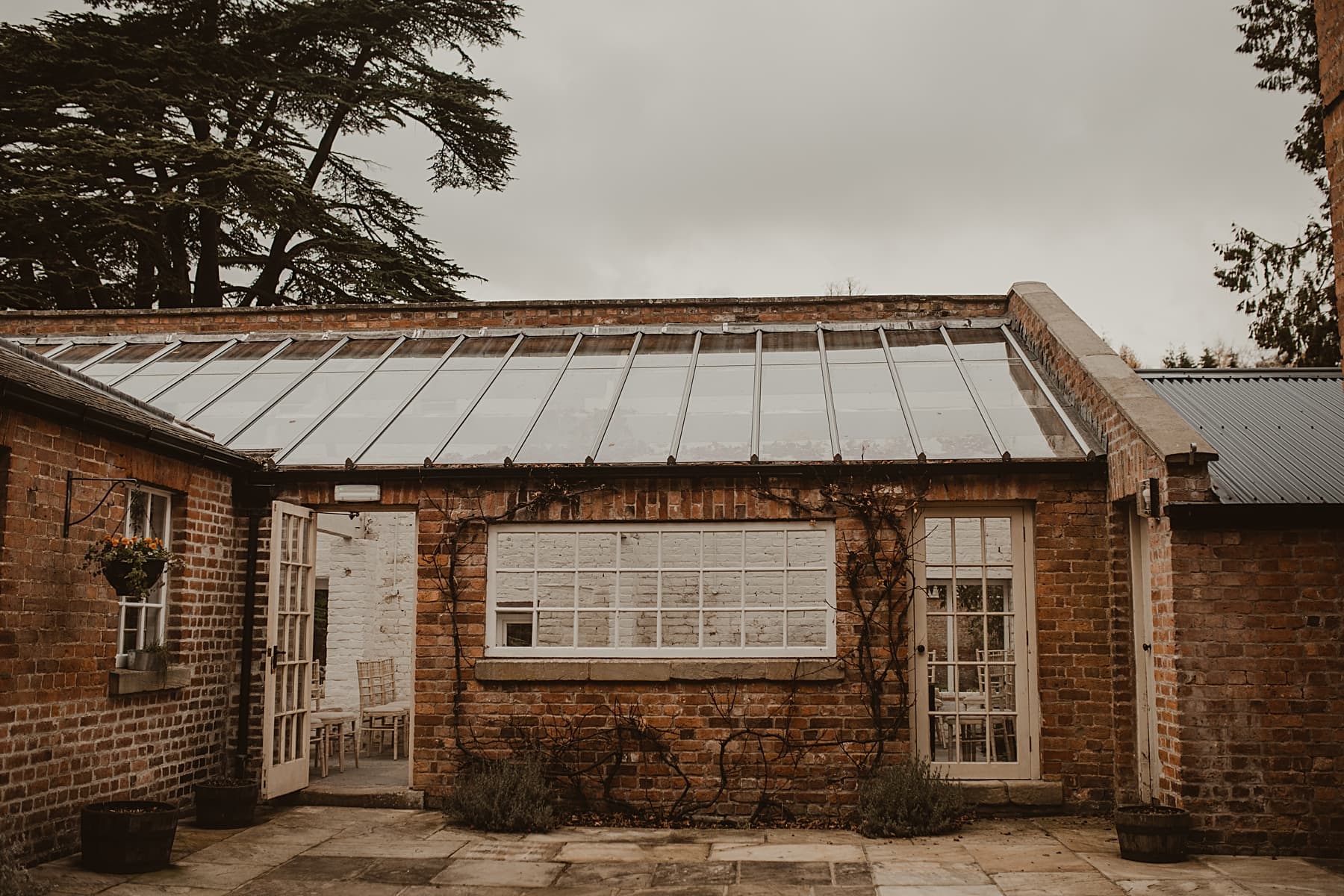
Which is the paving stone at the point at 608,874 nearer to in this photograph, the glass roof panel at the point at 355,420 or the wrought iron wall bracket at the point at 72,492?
the wrought iron wall bracket at the point at 72,492

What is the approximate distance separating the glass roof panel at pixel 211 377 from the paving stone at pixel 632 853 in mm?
5376

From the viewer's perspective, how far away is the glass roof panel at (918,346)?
34.4 feet

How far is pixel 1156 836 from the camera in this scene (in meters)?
6.68

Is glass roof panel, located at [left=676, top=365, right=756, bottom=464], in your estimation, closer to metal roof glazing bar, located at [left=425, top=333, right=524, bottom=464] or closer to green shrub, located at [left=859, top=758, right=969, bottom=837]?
metal roof glazing bar, located at [left=425, top=333, right=524, bottom=464]

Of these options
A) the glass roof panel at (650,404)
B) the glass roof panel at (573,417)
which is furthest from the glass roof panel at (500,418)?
the glass roof panel at (650,404)

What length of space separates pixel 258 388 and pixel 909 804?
Answer: 672 cm


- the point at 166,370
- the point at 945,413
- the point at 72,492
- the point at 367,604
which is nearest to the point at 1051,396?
the point at 945,413

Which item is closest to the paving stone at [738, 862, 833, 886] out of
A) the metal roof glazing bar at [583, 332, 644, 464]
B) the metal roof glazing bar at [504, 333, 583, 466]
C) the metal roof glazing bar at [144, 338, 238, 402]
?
the metal roof glazing bar at [583, 332, 644, 464]

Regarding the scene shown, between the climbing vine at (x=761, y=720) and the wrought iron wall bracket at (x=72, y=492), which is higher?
the wrought iron wall bracket at (x=72, y=492)

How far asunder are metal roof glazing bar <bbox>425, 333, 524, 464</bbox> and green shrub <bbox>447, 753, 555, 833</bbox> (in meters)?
2.35

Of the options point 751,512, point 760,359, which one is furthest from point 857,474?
point 760,359

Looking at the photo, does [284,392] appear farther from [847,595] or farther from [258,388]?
[847,595]

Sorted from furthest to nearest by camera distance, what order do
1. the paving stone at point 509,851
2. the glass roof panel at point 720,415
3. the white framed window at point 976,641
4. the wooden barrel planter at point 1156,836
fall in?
the glass roof panel at point 720,415 → the white framed window at point 976,641 → the paving stone at point 509,851 → the wooden barrel planter at point 1156,836

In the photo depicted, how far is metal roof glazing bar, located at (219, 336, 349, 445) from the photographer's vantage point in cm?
956
